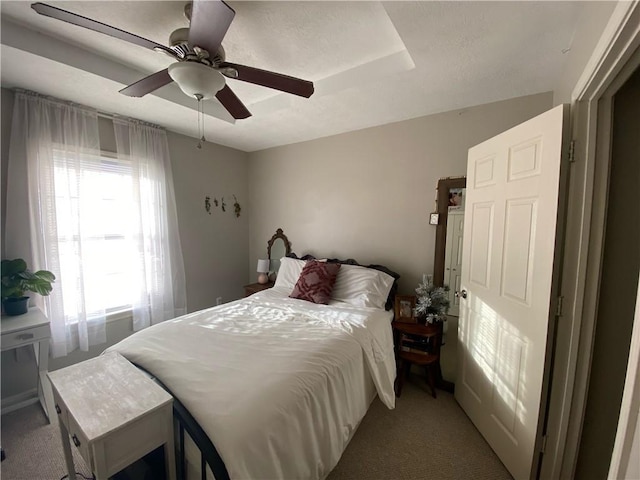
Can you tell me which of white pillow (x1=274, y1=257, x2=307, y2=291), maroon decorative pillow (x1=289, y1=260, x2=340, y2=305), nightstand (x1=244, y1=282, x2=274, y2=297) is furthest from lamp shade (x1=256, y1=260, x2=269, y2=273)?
maroon decorative pillow (x1=289, y1=260, x2=340, y2=305)

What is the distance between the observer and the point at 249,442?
97cm

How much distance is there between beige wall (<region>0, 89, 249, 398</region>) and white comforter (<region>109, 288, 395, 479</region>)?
1319mm

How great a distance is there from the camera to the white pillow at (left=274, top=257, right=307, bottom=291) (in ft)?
9.43

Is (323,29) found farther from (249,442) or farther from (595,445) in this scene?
(595,445)

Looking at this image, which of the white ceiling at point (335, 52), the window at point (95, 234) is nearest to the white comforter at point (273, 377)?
the window at point (95, 234)

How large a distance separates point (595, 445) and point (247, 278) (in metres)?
3.60

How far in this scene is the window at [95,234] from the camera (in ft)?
7.15

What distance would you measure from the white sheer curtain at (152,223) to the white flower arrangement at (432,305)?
2588 mm

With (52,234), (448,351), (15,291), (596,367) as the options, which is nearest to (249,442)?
(596,367)

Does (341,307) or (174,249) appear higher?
(174,249)

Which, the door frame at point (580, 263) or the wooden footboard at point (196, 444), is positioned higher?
the door frame at point (580, 263)

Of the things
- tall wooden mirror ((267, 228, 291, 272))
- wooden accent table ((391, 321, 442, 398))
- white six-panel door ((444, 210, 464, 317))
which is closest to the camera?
wooden accent table ((391, 321, 442, 398))

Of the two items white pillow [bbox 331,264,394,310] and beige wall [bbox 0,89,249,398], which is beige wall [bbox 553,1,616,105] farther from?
beige wall [bbox 0,89,249,398]

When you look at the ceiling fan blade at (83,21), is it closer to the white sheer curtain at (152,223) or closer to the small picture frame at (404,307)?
the white sheer curtain at (152,223)
